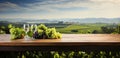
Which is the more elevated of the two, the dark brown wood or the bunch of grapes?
the bunch of grapes

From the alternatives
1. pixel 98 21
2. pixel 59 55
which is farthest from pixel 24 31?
pixel 98 21

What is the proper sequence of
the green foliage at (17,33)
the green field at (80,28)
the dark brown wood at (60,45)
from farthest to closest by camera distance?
the green field at (80,28), the green foliage at (17,33), the dark brown wood at (60,45)

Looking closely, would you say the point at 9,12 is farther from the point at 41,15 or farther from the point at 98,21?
the point at 98,21

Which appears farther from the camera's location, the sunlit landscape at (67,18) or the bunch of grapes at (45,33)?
the sunlit landscape at (67,18)

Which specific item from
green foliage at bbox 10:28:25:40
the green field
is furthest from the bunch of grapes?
the green field

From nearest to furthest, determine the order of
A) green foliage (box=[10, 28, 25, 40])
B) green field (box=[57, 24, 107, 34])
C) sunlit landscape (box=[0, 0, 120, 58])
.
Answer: green foliage (box=[10, 28, 25, 40]), sunlit landscape (box=[0, 0, 120, 58]), green field (box=[57, 24, 107, 34])

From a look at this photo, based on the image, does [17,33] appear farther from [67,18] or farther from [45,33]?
[67,18]

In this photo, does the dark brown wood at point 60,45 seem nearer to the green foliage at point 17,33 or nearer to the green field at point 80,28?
the green foliage at point 17,33

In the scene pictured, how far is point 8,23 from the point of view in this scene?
490 cm

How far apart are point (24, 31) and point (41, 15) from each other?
0.90 m

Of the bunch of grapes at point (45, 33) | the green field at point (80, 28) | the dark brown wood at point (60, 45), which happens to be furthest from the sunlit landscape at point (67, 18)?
the dark brown wood at point (60, 45)

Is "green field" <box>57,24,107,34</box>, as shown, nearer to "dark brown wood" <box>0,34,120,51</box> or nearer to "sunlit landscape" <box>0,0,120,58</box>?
"sunlit landscape" <box>0,0,120,58</box>

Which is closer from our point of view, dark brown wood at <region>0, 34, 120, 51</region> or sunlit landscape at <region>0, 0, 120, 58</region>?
dark brown wood at <region>0, 34, 120, 51</region>

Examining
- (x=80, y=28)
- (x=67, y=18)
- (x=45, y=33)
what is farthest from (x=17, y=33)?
(x=80, y=28)
